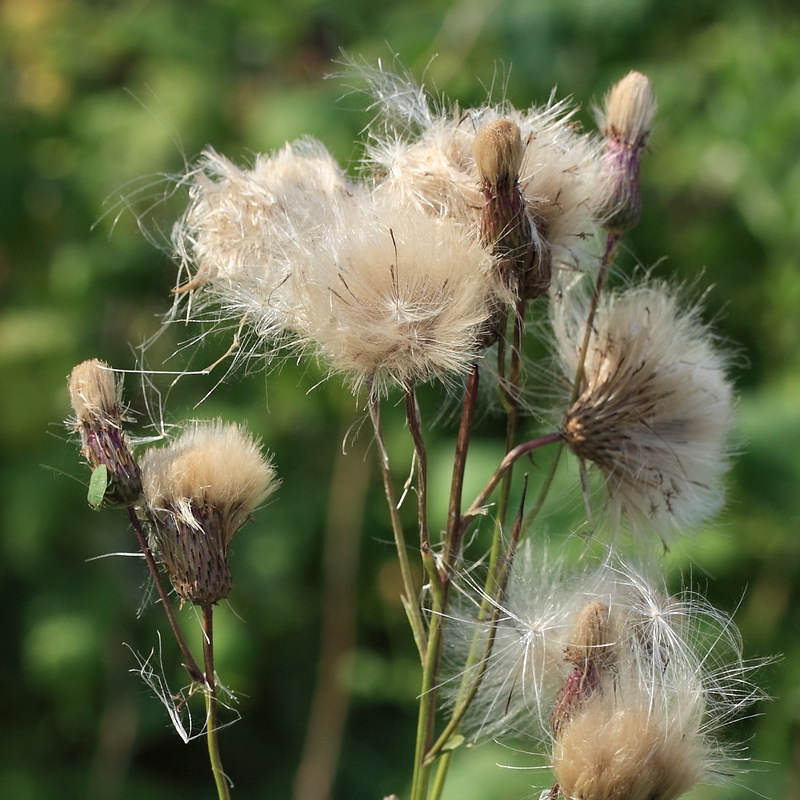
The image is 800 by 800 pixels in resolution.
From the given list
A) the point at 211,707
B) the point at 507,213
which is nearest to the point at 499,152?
the point at 507,213

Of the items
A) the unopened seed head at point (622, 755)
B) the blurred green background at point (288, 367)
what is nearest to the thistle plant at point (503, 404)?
the unopened seed head at point (622, 755)

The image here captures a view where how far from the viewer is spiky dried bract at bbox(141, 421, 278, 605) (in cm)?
86

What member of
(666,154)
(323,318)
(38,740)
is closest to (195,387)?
(38,740)

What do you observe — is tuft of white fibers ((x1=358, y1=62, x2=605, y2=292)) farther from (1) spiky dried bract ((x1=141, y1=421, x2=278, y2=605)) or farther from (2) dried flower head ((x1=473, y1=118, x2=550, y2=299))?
(1) spiky dried bract ((x1=141, y1=421, x2=278, y2=605))

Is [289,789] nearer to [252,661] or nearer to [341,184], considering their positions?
[252,661]

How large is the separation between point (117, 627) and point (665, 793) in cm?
210

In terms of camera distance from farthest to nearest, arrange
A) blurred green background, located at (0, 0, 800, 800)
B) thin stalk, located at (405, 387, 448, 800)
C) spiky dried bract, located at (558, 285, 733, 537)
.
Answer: blurred green background, located at (0, 0, 800, 800) → spiky dried bract, located at (558, 285, 733, 537) → thin stalk, located at (405, 387, 448, 800)

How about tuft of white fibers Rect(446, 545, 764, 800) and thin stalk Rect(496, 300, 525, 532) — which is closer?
tuft of white fibers Rect(446, 545, 764, 800)

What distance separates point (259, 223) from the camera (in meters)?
0.99

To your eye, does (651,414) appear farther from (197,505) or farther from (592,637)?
(197,505)

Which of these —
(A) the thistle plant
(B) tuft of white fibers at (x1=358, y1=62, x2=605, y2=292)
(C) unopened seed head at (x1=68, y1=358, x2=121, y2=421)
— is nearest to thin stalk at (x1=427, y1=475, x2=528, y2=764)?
(A) the thistle plant

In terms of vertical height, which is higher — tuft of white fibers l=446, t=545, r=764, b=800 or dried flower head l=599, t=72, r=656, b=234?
dried flower head l=599, t=72, r=656, b=234

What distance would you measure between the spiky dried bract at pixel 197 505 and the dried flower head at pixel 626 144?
0.43 meters

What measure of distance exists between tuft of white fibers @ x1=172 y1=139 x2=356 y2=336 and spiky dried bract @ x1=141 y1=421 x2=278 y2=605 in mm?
122
